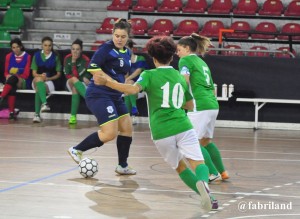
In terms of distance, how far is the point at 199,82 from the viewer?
8.09 metres

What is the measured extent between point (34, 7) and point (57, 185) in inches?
489

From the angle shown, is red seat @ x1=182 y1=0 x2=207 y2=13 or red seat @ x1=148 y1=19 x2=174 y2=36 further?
red seat @ x1=182 y1=0 x2=207 y2=13

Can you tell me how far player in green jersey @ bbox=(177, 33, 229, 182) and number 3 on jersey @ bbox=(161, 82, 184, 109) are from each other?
3.81 ft

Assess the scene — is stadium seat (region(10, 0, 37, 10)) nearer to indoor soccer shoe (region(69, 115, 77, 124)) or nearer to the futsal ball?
indoor soccer shoe (region(69, 115, 77, 124))

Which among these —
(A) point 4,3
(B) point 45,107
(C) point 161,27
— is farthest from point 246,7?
(A) point 4,3

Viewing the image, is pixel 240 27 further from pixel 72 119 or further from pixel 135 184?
pixel 135 184

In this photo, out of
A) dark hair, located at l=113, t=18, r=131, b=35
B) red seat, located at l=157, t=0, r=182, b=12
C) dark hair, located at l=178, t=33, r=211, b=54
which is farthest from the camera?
red seat, located at l=157, t=0, r=182, b=12

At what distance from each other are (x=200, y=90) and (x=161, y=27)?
1002cm

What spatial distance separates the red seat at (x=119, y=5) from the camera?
1850cm

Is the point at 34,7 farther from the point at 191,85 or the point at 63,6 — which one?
the point at 191,85

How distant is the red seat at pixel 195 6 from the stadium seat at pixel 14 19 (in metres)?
4.19

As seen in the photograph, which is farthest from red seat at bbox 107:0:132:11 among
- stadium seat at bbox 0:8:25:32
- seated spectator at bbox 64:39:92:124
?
seated spectator at bbox 64:39:92:124

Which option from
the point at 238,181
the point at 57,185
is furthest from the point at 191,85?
the point at 57,185

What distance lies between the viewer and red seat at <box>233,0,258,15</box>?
58.9 feet
